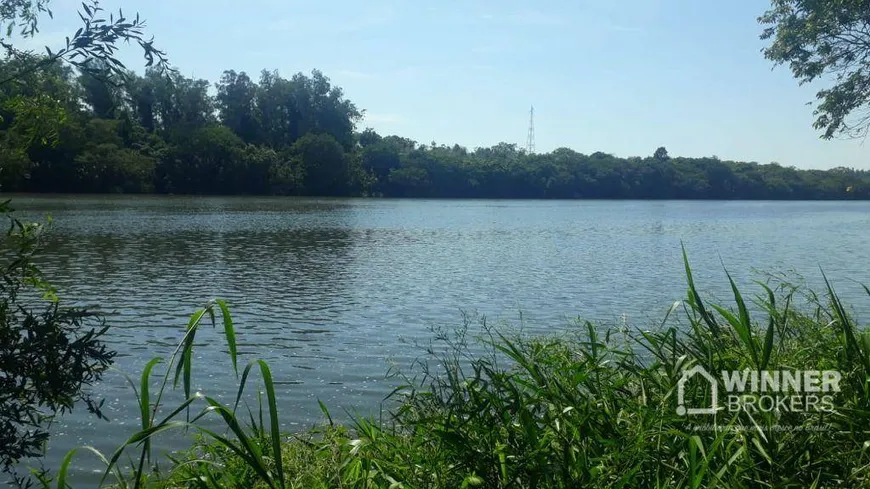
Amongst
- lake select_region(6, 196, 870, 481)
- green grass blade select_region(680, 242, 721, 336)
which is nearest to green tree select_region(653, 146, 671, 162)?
lake select_region(6, 196, 870, 481)

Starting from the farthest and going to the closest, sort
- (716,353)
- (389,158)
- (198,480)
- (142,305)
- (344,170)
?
(389,158) < (344,170) < (142,305) < (716,353) < (198,480)

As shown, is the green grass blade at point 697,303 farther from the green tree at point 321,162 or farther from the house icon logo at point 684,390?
the green tree at point 321,162

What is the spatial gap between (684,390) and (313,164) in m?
110

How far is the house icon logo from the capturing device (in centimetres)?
491

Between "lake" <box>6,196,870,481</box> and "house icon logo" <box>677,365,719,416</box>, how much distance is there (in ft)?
7.81

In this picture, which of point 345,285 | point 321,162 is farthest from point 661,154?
point 345,285

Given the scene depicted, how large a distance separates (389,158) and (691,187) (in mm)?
70278

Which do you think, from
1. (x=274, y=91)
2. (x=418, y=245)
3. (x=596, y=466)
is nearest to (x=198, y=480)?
(x=596, y=466)

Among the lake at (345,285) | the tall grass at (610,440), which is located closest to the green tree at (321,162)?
the lake at (345,285)

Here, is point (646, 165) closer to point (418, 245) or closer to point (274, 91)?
point (274, 91)

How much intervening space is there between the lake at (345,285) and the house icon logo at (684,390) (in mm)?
2379

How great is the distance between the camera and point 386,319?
53.7ft

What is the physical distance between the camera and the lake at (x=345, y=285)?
11438mm

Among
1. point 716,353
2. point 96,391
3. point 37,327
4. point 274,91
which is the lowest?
point 96,391
